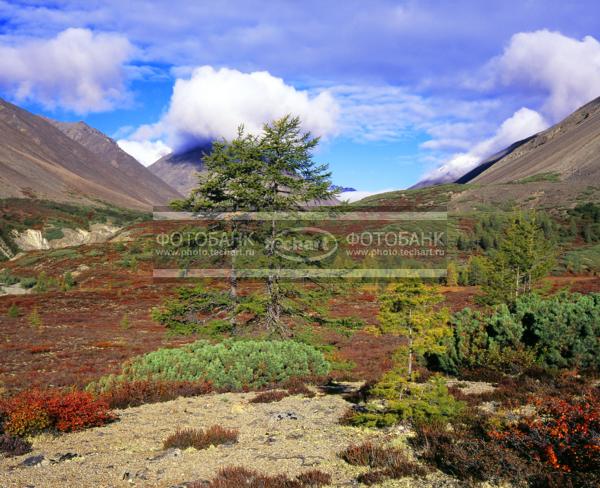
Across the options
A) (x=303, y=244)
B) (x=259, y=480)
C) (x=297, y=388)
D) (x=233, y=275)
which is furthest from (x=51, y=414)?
(x=303, y=244)

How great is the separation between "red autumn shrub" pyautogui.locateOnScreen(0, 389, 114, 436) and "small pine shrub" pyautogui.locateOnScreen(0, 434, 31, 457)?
0.42 metres

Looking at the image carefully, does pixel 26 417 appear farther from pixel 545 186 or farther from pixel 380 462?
pixel 545 186

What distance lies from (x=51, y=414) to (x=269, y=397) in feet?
16.1

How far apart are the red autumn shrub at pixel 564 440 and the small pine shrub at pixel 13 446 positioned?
7.48 meters

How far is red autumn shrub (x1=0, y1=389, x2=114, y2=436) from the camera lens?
8.19 metres

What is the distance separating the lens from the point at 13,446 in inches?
294

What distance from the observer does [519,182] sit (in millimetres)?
146375

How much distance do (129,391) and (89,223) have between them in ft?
328

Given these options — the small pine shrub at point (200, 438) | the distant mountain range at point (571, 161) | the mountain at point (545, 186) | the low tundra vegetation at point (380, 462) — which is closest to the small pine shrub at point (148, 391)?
the small pine shrub at point (200, 438)

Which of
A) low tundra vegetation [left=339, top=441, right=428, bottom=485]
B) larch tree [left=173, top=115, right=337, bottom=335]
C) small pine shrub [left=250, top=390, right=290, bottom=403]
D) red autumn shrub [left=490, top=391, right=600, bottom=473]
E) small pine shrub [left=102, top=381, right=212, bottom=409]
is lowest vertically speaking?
small pine shrub [left=250, top=390, right=290, bottom=403]

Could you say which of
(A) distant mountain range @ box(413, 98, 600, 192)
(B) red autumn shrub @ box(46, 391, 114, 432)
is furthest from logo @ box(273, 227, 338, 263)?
(A) distant mountain range @ box(413, 98, 600, 192)

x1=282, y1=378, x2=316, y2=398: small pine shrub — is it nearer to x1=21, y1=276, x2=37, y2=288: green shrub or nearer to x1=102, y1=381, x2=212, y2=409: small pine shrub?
x1=102, y1=381, x2=212, y2=409: small pine shrub

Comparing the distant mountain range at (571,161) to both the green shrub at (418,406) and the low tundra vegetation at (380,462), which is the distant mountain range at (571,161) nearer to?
the green shrub at (418,406)

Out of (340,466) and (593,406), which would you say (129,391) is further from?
(593,406)
